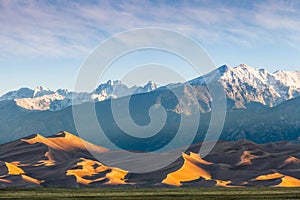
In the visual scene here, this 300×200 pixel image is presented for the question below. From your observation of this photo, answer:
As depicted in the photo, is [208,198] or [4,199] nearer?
[4,199]

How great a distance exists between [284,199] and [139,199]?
88.6 ft

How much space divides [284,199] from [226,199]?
10.5m

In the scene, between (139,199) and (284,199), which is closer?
(284,199)

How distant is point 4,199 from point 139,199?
25083 mm

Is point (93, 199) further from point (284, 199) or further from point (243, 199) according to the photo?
point (284, 199)

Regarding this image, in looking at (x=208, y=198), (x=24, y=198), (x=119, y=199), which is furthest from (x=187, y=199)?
(x=24, y=198)

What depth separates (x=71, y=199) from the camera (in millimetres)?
93000

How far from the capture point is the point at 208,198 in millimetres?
96125

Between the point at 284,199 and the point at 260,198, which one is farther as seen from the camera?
the point at 260,198

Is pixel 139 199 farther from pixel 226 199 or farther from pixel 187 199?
pixel 226 199

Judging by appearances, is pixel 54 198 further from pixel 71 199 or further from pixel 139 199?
pixel 139 199

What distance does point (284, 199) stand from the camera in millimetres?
88688

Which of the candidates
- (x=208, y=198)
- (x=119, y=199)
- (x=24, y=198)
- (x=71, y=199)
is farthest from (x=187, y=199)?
(x=24, y=198)

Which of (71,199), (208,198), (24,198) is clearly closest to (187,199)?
(208,198)
